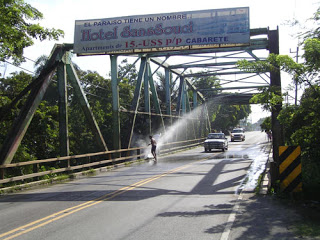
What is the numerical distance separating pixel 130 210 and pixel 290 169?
4.34 metres

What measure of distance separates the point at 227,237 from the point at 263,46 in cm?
1514

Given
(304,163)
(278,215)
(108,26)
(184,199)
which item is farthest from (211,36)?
(278,215)

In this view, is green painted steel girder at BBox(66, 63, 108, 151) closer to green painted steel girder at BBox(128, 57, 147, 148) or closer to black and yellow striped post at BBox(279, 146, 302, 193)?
green painted steel girder at BBox(128, 57, 147, 148)

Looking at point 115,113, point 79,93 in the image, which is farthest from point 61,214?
point 115,113

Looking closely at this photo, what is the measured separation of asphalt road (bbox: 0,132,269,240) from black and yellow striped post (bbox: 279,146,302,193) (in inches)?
48.8

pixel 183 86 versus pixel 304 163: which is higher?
pixel 183 86

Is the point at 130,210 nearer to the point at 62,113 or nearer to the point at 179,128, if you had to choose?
the point at 62,113

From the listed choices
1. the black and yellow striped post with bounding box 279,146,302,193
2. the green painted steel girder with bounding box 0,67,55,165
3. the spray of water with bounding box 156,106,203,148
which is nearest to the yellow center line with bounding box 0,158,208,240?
the black and yellow striped post with bounding box 279,146,302,193

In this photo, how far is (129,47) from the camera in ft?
58.3

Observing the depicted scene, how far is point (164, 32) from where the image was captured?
680 inches

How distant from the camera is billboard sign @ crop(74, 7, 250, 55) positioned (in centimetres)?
1664

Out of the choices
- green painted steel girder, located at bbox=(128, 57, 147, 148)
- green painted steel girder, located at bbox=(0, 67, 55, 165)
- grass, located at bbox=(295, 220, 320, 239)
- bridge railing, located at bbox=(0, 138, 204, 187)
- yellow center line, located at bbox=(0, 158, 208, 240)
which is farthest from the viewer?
green painted steel girder, located at bbox=(128, 57, 147, 148)

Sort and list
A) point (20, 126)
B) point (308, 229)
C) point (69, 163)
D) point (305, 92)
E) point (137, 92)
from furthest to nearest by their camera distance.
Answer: point (137, 92), point (69, 163), point (20, 126), point (305, 92), point (308, 229)

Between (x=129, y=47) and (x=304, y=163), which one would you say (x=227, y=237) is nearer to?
(x=304, y=163)
